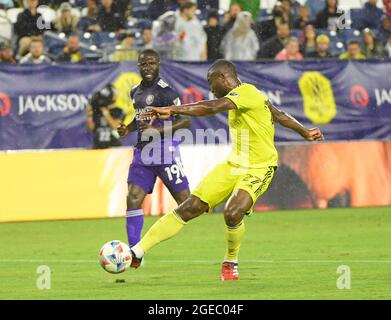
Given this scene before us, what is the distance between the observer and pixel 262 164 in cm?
1260

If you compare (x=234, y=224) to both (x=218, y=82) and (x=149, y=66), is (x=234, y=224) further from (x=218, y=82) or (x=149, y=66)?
(x=149, y=66)

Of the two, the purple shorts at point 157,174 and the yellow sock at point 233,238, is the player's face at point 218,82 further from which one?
Answer: the purple shorts at point 157,174

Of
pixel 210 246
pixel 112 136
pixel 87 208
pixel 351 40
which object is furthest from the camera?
pixel 351 40

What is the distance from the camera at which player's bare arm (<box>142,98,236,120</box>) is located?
37.4ft

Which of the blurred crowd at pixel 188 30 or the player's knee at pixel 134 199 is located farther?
the blurred crowd at pixel 188 30

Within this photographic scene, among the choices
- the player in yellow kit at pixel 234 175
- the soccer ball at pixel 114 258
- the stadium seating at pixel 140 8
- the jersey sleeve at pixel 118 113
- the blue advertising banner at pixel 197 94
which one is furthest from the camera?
the stadium seating at pixel 140 8

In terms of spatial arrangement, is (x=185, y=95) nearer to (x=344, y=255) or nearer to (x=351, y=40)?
(x=351, y=40)

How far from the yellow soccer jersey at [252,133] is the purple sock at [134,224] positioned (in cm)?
168

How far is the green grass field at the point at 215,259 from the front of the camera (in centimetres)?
1142

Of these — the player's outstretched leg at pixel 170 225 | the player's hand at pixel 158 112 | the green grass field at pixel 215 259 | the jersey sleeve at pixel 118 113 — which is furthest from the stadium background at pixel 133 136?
the player's hand at pixel 158 112

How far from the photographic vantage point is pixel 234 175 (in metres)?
12.5

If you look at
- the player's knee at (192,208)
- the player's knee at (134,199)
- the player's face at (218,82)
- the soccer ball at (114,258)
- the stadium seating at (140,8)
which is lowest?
the soccer ball at (114,258)

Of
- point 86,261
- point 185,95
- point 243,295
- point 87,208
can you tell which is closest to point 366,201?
point 185,95

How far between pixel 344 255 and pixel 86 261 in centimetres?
322
